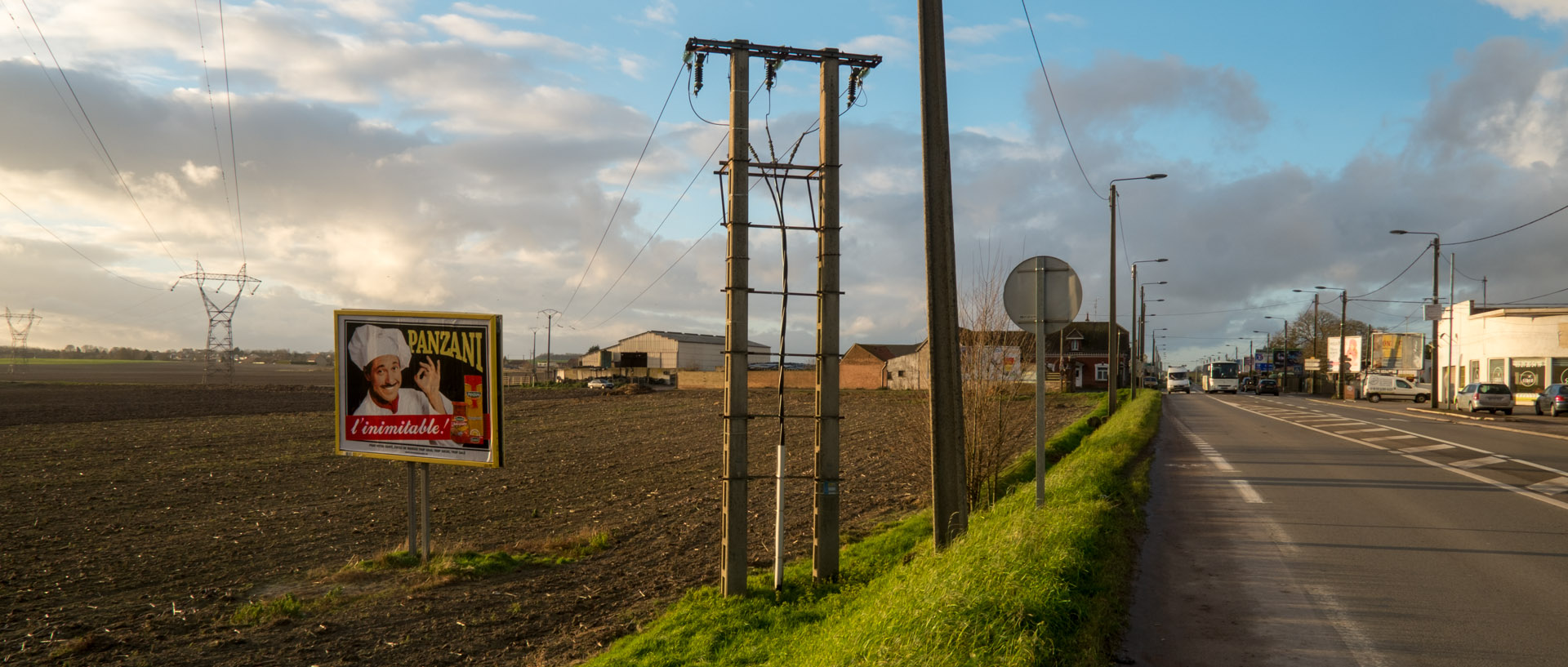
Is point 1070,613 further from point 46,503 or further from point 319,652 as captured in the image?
point 46,503

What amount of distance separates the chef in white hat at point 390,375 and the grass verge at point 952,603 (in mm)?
5046

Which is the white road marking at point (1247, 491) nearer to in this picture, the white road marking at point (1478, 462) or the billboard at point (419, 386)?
the white road marking at point (1478, 462)

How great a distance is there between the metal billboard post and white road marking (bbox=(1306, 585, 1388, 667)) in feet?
8.91

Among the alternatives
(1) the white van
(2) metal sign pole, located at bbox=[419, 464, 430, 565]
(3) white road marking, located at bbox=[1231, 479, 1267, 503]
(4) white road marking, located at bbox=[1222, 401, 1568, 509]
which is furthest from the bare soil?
(1) the white van

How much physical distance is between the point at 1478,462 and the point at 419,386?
1779cm

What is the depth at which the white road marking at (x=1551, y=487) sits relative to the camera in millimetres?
12539

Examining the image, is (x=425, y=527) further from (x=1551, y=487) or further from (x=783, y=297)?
(x=1551, y=487)

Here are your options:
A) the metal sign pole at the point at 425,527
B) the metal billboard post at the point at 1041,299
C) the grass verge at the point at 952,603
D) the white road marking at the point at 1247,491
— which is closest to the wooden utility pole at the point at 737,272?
the grass verge at the point at 952,603

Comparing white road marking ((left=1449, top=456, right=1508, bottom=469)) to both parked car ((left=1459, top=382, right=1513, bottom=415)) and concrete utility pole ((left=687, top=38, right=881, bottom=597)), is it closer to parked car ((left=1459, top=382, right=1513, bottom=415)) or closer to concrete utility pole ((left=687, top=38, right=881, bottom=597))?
concrete utility pole ((left=687, top=38, right=881, bottom=597))

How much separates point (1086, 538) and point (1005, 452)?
5.83 meters

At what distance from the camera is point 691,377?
85.8 meters

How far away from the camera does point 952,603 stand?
211 inches

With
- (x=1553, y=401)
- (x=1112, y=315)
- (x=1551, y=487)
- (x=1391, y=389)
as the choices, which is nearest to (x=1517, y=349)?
(x=1391, y=389)

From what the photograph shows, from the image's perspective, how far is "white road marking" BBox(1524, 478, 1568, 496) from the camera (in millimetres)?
12539
